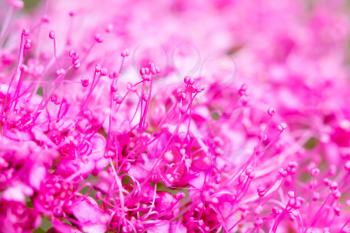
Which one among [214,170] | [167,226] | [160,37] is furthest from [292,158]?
[160,37]

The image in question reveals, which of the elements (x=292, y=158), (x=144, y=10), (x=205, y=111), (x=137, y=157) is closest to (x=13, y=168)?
(x=137, y=157)

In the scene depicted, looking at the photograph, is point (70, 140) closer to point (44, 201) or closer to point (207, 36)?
point (44, 201)

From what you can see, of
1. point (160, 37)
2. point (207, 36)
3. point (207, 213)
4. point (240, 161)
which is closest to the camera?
point (207, 213)

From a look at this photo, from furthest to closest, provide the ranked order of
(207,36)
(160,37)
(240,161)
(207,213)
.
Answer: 1. (207,36)
2. (160,37)
3. (240,161)
4. (207,213)

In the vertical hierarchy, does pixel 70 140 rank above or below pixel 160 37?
below

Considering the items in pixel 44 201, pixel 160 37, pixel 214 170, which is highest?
pixel 160 37

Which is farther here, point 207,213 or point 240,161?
point 240,161
